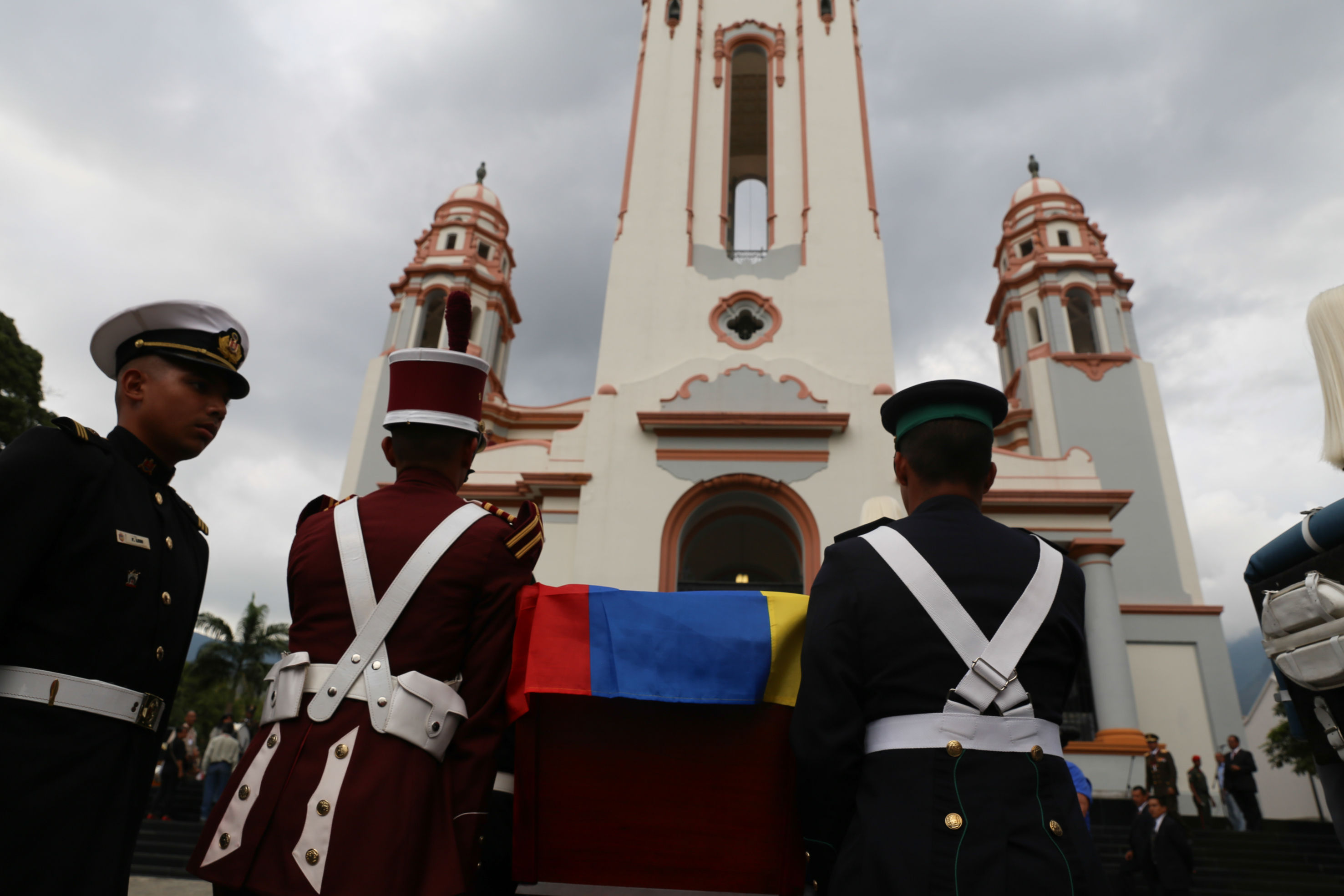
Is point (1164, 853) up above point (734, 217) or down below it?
below

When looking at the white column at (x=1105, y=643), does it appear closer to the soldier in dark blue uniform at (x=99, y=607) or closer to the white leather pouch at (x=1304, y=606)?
the white leather pouch at (x=1304, y=606)

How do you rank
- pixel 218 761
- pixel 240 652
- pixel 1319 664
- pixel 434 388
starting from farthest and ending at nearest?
pixel 240 652 < pixel 218 761 < pixel 434 388 < pixel 1319 664

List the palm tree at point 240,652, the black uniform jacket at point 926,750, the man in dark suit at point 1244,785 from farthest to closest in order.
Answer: the palm tree at point 240,652
the man in dark suit at point 1244,785
the black uniform jacket at point 926,750

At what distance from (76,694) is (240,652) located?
4477 centimetres

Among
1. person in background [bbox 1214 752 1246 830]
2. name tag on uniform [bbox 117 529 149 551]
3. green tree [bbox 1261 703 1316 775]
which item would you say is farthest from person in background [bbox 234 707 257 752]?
green tree [bbox 1261 703 1316 775]

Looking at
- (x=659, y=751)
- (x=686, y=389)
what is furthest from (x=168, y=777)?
(x=659, y=751)

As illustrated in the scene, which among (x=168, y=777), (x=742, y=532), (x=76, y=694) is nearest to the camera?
(x=76, y=694)

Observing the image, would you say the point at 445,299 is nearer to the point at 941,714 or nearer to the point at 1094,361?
the point at 1094,361

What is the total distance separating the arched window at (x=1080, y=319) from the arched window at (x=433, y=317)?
58.5 ft

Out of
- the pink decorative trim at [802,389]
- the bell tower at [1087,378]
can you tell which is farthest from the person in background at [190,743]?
the bell tower at [1087,378]

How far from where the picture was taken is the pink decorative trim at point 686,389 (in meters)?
13.6

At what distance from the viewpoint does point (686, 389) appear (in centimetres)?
1362

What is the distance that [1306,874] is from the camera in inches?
417

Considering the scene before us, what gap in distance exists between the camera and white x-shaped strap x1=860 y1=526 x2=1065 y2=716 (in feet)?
6.79
